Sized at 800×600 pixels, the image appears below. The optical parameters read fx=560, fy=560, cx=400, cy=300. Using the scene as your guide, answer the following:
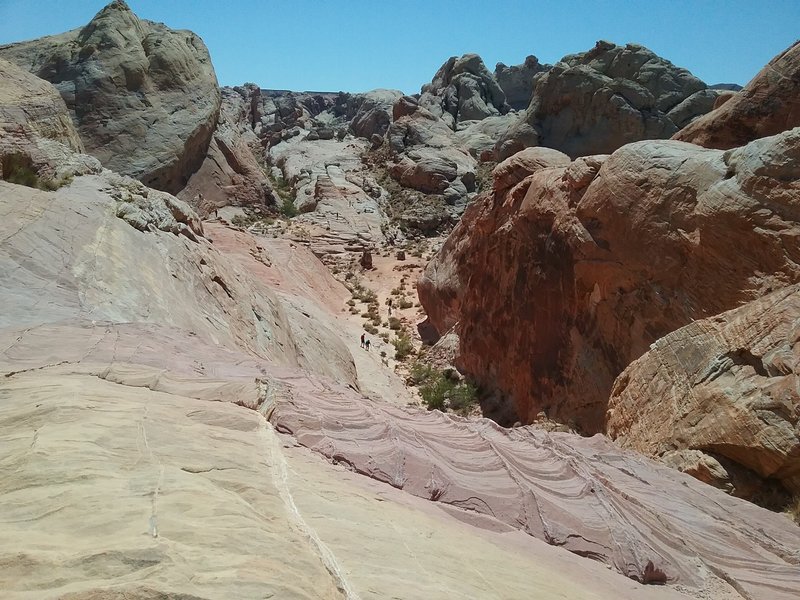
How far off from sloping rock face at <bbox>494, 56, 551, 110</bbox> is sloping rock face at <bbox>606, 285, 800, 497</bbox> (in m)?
76.6

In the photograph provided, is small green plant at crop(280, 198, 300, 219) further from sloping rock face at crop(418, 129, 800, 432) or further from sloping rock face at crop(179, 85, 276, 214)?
sloping rock face at crop(418, 129, 800, 432)

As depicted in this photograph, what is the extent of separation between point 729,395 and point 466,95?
6332cm

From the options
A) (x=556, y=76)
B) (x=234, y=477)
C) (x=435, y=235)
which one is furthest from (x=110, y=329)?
(x=556, y=76)

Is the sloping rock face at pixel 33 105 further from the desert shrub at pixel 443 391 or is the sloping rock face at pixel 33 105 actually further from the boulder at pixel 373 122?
the boulder at pixel 373 122

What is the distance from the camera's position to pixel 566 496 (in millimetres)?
4949

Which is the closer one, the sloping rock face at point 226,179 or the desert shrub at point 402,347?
the desert shrub at point 402,347

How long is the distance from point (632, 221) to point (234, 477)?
8668 mm

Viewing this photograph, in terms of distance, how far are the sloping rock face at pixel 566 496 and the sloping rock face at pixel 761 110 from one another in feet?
25.6

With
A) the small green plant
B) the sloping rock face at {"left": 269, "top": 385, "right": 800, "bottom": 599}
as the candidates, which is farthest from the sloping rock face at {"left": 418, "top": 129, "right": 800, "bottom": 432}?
the small green plant

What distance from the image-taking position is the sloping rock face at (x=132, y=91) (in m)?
30.9

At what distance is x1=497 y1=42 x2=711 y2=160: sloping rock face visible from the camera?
40156 mm

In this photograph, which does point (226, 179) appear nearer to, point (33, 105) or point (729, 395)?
point (33, 105)

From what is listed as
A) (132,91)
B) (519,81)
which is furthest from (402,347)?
(519,81)

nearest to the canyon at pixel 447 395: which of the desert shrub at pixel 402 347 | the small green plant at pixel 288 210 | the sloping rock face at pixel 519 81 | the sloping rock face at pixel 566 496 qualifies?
the sloping rock face at pixel 566 496
